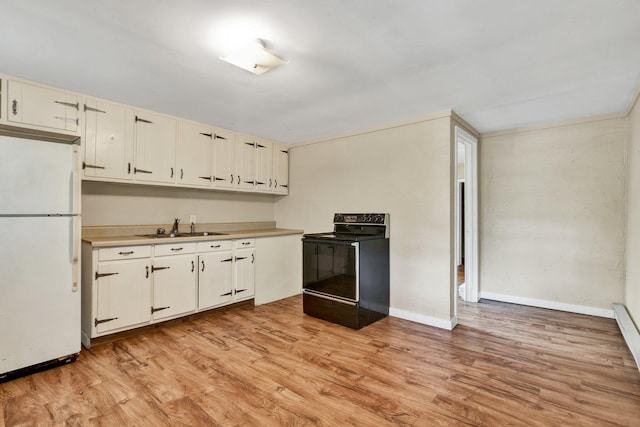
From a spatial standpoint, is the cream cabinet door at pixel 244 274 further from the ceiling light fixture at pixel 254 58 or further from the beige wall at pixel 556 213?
the beige wall at pixel 556 213

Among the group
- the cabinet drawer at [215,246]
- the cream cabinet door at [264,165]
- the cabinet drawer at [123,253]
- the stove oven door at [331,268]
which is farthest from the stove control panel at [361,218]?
the cabinet drawer at [123,253]

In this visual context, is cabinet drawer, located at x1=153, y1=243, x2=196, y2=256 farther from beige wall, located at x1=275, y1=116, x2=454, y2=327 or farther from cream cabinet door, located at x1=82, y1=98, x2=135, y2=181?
beige wall, located at x1=275, y1=116, x2=454, y2=327

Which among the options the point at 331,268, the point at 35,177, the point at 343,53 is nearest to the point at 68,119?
the point at 35,177

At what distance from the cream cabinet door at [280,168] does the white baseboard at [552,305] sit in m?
3.22

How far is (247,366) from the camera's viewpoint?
236cm

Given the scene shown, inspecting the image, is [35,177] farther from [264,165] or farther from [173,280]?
[264,165]

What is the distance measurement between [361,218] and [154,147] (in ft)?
8.12

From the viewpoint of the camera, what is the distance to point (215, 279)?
3479 mm

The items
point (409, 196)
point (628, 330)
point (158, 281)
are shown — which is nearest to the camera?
point (628, 330)

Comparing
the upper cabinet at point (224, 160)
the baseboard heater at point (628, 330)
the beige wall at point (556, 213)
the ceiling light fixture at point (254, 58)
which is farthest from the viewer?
the upper cabinet at point (224, 160)

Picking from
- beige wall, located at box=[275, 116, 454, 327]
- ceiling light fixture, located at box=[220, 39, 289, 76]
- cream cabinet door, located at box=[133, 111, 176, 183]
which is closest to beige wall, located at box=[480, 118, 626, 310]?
beige wall, located at box=[275, 116, 454, 327]

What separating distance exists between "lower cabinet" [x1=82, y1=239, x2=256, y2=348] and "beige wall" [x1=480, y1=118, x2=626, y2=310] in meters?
3.28

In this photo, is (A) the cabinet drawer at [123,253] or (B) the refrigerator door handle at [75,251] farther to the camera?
(A) the cabinet drawer at [123,253]

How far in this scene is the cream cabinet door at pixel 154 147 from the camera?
3.16m
